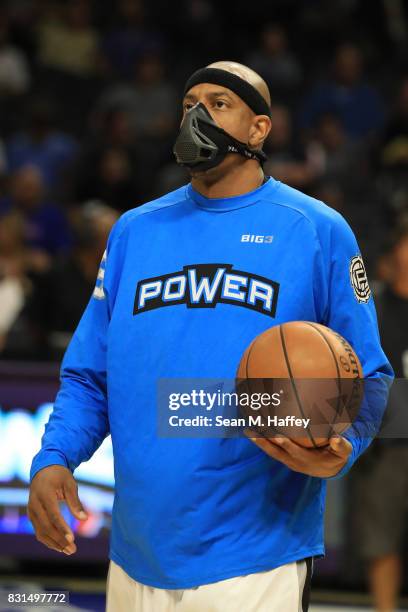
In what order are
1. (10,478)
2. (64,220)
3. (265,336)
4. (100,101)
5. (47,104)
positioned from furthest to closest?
1. (100,101)
2. (47,104)
3. (64,220)
4. (10,478)
5. (265,336)

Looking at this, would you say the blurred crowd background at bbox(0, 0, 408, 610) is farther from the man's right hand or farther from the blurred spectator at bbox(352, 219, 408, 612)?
the man's right hand

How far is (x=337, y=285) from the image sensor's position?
291 cm

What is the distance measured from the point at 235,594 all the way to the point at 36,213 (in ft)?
24.2

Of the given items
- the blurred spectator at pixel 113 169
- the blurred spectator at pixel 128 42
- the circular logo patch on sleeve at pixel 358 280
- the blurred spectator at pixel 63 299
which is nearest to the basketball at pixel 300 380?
the circular logo patch on sleeve at pixel 358 280

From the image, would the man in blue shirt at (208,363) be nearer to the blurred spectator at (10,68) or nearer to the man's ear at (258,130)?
the man's ear at (258,130)

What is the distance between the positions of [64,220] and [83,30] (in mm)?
3297

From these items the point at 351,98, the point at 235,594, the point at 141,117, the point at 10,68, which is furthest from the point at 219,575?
the point at 10,68

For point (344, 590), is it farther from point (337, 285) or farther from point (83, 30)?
point (83, 30)

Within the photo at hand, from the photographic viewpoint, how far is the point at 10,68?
11.8m

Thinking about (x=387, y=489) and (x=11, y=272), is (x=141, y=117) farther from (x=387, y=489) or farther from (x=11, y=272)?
(x=387, y=489)

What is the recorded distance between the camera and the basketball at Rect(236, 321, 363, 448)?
264 cm

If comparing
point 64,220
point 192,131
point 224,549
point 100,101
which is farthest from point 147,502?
point 100,101

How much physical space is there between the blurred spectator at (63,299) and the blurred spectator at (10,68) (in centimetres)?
523

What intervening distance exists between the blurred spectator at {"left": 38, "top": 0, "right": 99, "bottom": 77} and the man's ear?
943 centimetres
